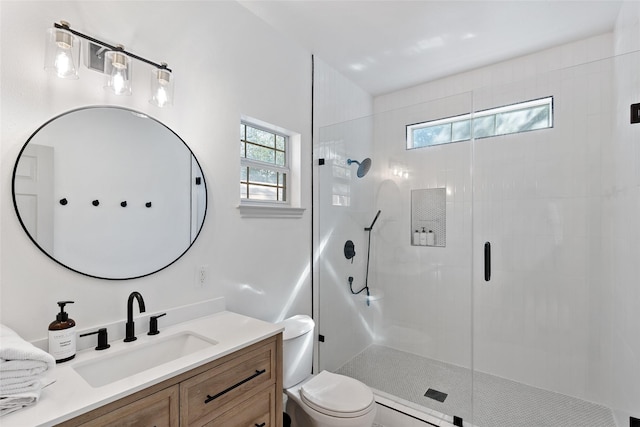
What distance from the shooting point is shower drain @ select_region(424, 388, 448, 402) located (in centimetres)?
216

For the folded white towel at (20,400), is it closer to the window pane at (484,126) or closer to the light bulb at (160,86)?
the light bulb at (160,86)

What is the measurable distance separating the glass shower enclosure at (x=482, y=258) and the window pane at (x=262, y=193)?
43 cm

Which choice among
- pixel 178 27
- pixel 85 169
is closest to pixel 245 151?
→ pixel 178 27

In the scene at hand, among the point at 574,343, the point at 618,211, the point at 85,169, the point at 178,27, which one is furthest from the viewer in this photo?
the point at 574,343

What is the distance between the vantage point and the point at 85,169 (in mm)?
1322

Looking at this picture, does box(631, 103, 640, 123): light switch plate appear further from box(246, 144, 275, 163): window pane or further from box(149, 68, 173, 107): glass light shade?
box(149, 68, 173, 107): glass light shade

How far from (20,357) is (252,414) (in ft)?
2.93

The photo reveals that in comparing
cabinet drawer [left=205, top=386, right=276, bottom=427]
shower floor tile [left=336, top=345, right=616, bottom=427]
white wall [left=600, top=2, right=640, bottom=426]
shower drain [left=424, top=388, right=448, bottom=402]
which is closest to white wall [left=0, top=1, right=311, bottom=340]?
cabinet drawer [left=205, top=386, right=276, bottom=427]

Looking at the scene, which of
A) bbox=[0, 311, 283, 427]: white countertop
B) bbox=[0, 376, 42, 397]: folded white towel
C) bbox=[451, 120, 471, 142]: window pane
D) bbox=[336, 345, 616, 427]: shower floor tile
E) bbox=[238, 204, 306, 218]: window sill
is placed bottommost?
bbox=[336, 345, 616, 427]: shower floor tile

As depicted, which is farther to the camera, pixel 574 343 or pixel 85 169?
pixel 574 343

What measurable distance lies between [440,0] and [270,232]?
1.81 meters

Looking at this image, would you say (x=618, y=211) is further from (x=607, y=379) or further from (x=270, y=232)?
(x=270, y=232)

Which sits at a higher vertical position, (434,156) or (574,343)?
(434,156)

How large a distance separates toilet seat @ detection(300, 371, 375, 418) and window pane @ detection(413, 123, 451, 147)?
1.70 metres
